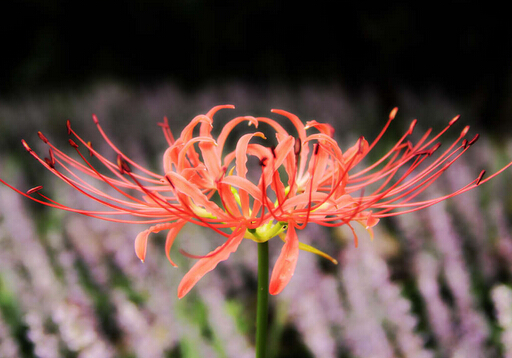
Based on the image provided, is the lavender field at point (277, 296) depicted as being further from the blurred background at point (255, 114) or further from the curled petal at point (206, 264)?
the curled petal at point (206, 264)

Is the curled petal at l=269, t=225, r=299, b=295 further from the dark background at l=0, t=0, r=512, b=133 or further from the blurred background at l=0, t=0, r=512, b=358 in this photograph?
the dark background at l=0, t=0, r=512, b=133

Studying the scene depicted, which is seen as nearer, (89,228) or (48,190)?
(89,228)

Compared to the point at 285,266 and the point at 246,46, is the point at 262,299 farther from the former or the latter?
the point at 246,46

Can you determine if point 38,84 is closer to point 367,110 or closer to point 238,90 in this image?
point 238,90

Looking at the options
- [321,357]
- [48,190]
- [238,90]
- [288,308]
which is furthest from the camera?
[238,90]

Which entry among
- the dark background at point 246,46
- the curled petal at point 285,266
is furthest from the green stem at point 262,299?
the dark background at point 246,46

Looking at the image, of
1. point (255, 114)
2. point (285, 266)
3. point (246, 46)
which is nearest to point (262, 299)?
point (285, 266)

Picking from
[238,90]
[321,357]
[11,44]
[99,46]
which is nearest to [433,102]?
[238,90]
